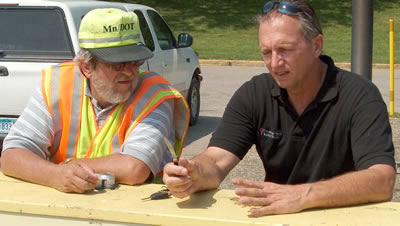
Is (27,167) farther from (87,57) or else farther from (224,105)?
(224,105)

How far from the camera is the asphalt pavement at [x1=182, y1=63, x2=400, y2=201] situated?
7.77 meters

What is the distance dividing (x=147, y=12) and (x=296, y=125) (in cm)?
671

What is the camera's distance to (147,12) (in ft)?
32.0

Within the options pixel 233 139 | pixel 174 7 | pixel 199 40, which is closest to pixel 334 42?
pixel 199 40

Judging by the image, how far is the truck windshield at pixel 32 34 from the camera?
23.5ft

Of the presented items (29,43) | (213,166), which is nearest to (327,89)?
(213,166)

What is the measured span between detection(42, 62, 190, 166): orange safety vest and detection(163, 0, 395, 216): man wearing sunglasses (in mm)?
396

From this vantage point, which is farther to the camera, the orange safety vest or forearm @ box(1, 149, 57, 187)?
the orange safety vest

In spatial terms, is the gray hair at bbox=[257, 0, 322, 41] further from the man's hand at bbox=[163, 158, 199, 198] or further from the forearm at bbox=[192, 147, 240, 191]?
the man's hand at bbox=[163, 158, 199, 198]

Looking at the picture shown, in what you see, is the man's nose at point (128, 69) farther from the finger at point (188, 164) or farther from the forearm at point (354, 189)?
the forearm at point (354, 189)

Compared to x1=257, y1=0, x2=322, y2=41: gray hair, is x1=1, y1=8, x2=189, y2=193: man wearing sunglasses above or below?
below

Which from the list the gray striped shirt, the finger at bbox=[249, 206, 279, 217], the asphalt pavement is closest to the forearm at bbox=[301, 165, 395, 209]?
the finger at bbox=[249, 206, 279, 217]

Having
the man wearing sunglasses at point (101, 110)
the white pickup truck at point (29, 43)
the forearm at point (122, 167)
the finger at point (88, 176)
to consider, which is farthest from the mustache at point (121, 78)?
the white pickup truck at point (29, 43)

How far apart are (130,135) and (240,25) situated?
23.3 m
